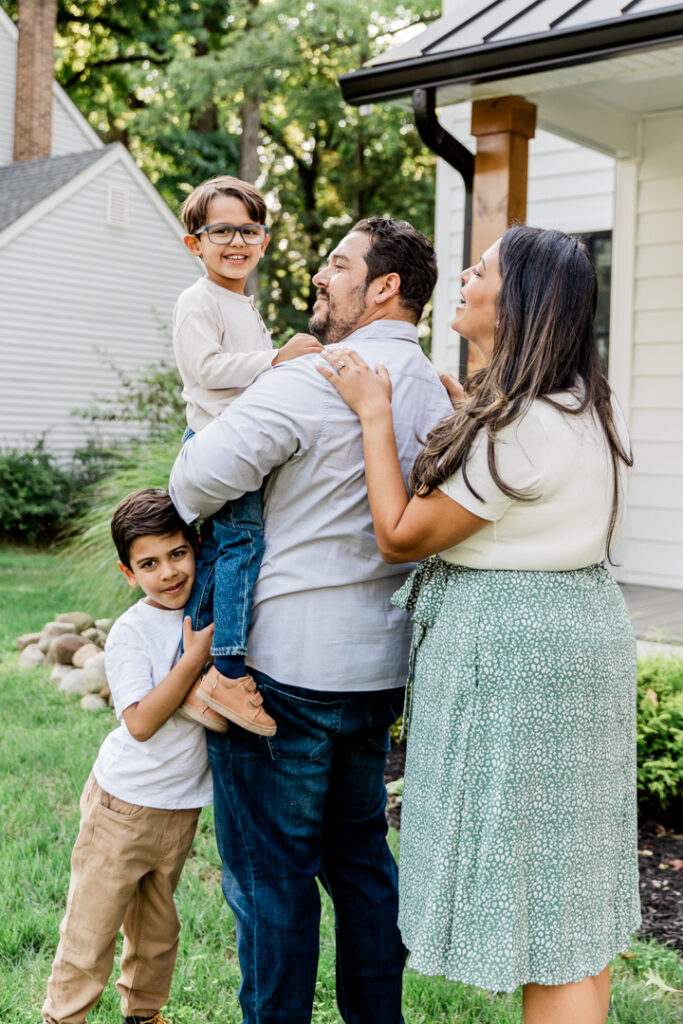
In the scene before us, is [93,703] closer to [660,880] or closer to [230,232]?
[660,880]

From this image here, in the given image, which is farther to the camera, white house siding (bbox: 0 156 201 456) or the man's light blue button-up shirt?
white house siding (bbox: 0 156 201 456)

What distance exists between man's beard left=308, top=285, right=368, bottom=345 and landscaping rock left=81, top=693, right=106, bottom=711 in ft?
12.7

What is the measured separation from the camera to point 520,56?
442 centimetres

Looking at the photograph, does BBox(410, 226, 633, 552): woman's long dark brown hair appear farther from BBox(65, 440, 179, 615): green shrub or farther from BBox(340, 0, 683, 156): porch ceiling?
BBox(65, 440, 179, 615): green shrub

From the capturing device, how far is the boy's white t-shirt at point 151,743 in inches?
95.3

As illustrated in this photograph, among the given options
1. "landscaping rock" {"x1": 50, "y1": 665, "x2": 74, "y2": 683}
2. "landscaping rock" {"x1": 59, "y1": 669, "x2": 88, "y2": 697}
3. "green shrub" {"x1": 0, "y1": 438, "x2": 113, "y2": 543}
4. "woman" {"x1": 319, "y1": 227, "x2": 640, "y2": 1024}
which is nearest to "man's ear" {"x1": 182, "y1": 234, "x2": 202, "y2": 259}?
"woman" {"x1": 319, "y1": 227, "x2": 640, "y2": 1024}

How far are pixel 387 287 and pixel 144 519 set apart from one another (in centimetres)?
77

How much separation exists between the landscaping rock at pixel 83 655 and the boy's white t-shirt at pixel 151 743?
4032mm

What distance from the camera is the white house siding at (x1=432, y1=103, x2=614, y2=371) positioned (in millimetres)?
7352

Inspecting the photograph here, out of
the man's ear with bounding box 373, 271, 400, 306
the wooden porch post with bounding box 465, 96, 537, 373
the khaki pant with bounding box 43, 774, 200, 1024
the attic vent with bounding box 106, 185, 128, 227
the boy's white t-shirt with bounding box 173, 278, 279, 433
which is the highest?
the attic vent with bounding box 106, 185, 128, 227

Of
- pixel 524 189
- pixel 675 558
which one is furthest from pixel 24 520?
pixel 524 189

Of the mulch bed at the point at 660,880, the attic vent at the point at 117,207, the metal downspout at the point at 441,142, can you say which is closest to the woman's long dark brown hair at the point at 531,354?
the mulch bed at the point at 660,880

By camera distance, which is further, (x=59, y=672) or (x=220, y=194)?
→ (x=59, y=672)

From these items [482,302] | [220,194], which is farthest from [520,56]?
[482,302]
